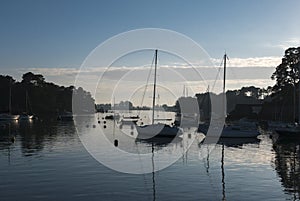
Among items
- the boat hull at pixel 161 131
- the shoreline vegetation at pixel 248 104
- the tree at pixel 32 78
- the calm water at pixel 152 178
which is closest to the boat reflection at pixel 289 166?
the calm water at pixel 152 178

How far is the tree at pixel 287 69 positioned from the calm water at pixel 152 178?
60.8 metres

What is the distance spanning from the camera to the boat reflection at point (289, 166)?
1073 inches

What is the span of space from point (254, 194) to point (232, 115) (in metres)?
116

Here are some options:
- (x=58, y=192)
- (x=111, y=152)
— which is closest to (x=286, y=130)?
(x=111, y=152)

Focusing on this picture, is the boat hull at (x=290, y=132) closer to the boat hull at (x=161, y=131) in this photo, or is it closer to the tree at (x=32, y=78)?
the boat hull at (x=161, y=131)

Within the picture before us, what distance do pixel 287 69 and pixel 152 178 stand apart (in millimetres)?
82572

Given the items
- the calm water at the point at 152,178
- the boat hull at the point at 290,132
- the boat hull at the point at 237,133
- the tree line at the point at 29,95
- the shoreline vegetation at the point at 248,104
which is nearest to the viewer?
the calm water at the point at 152,178

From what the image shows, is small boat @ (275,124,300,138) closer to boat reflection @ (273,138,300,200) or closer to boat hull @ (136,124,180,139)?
boat reflection @ (273,138,300,200)

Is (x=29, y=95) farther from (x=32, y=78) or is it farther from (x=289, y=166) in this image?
(x=289, y=166)

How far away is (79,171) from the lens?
3291cm

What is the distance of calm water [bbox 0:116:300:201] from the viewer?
24.7 metres

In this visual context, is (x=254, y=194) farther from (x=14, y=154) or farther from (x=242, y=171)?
(x=14, y=154)

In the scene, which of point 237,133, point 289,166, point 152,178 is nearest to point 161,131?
point 237,133

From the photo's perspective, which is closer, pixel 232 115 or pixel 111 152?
pixel 111 152
